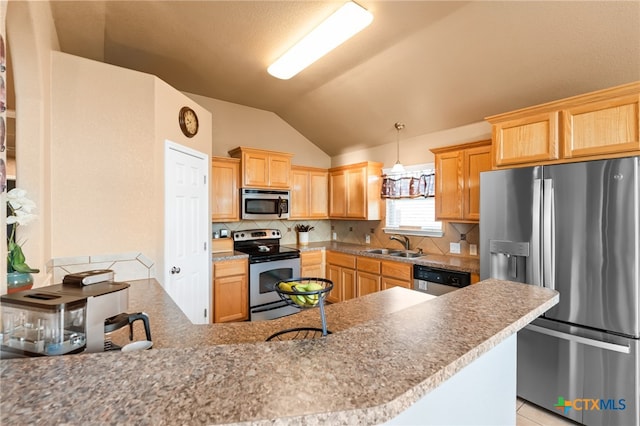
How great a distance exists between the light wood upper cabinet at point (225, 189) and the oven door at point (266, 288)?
792mm

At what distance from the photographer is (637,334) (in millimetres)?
1869

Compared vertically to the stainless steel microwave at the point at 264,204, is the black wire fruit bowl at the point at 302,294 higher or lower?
lower

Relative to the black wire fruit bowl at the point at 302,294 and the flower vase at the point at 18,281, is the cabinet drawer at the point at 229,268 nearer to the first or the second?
the flower vase at the point at 18,281

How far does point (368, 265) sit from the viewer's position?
395 cm

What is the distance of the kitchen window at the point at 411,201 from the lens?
3941 mm

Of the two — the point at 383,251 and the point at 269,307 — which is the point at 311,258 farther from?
the point at 383,251

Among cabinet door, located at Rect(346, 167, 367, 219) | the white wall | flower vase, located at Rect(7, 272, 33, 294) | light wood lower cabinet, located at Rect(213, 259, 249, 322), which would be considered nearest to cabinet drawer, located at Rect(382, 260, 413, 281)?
cabinet door, located at Rect(346, 167, 367, 219)

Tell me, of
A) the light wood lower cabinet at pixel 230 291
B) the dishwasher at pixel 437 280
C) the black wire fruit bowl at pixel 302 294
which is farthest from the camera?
the light wood lower cabinet at pixel 230 291

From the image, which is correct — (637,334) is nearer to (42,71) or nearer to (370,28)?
(370,28)

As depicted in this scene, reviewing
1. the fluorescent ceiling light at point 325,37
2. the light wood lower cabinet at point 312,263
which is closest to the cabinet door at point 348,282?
the light wood lower cabinet at point 312,263

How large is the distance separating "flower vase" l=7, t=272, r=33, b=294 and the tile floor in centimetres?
319

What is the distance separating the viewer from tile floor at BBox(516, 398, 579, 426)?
2.14m

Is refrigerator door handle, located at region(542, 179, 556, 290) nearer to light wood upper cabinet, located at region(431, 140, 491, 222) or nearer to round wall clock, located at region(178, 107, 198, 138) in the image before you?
light wood upper cabinet, located at region(431, 140, 491, 222)

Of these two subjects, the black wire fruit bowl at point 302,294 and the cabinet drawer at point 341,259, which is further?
the cabinet drawer at point 341,259
